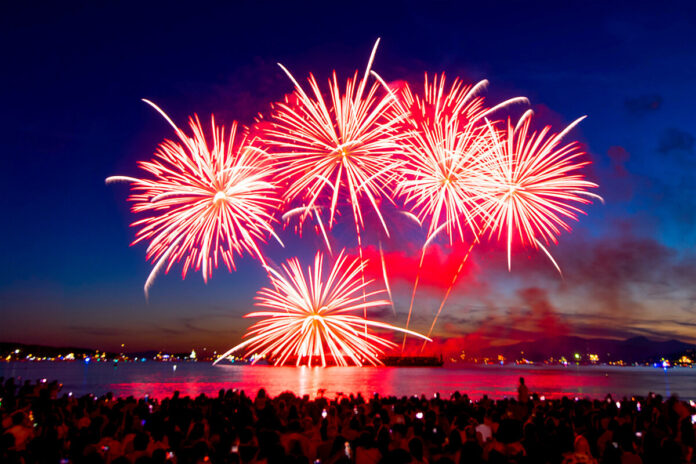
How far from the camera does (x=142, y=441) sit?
22.2 feet

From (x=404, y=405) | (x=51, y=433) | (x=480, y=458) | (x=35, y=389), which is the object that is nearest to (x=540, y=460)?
(x=480, y=458)

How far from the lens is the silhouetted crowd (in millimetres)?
6117

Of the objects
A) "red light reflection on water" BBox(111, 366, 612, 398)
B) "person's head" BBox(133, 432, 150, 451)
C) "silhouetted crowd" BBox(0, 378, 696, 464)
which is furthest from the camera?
"red light reflection on water" BBox(111, 366, 612, 398)

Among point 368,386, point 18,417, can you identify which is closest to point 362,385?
point 368,386

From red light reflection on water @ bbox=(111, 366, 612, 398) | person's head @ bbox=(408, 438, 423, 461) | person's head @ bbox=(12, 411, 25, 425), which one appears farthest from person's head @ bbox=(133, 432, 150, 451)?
red light reflection on water @ bbox=(111, 366, 612, 398)

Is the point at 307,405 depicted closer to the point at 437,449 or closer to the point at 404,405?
the point at 404,405

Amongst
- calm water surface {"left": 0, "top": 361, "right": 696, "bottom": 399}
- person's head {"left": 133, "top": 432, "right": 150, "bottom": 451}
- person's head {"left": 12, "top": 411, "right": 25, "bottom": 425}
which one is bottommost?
calm water surface {"left": 0, "top": 361, "right": 696, "bottom": 399}

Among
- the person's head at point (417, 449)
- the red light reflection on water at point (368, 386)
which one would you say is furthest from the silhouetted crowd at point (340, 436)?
the red light reflection on water at point (368, 386)

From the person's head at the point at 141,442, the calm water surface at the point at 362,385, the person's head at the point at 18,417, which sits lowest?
the calm water surface at the point at 362,385

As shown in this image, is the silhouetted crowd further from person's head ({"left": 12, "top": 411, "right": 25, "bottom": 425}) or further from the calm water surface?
the calm water surface

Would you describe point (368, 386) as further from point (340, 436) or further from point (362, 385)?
point (340, 436)

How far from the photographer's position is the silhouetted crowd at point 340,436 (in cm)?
612

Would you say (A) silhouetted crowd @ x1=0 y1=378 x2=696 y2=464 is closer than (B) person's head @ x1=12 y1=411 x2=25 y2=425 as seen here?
Answer: Yes

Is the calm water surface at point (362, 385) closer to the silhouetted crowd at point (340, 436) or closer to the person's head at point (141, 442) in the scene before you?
the silhouetted crowd at point (340, 436)
